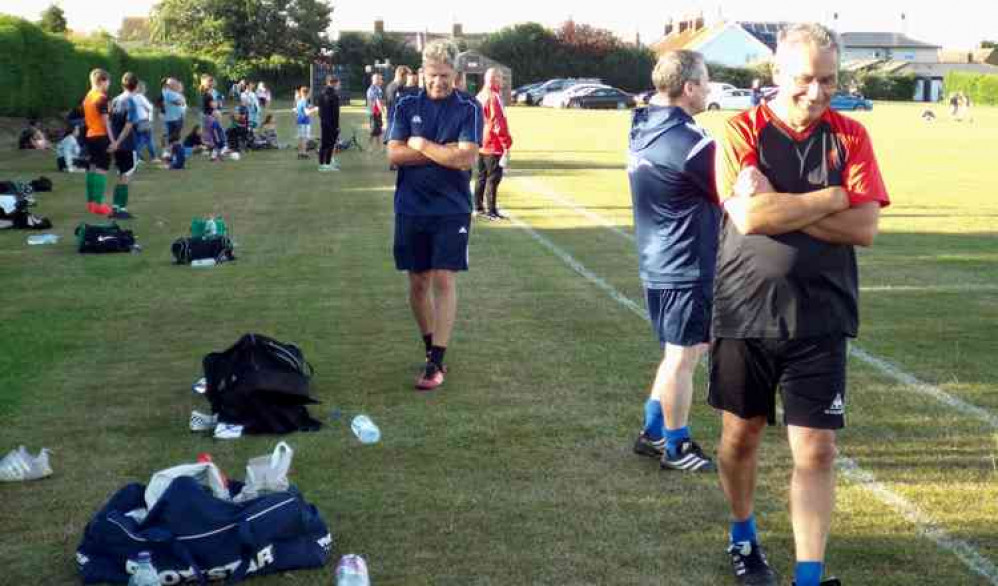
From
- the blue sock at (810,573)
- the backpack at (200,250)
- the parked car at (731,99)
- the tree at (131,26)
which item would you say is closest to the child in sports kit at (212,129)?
the backpack at (200,250)

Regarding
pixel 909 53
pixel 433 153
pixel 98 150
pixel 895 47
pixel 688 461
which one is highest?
pixel 895 47

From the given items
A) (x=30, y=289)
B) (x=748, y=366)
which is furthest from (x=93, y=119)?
(x=748, y=366)

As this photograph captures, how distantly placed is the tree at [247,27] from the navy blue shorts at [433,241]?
294 feet

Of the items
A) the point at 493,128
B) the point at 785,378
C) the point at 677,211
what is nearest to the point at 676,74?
the point at 677,211

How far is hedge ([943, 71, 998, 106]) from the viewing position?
299ft

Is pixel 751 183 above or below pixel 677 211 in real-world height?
above

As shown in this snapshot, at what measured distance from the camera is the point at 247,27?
97.3 metres

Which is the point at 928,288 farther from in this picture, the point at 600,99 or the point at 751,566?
the point at 600,99

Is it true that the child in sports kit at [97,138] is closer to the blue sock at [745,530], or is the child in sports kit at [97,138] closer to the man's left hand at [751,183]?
the blue sock at [745,530]

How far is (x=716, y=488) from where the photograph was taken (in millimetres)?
6211

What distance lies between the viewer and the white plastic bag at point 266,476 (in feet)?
18.5

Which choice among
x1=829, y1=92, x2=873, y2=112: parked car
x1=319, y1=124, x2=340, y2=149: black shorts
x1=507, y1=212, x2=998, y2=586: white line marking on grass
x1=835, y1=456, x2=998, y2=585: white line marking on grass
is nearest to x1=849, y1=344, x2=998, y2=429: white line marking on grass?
x1=507, y1=212, x2=998, y2=586: white line marking on grass

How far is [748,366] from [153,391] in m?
4.97

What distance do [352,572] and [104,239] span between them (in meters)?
11.1
